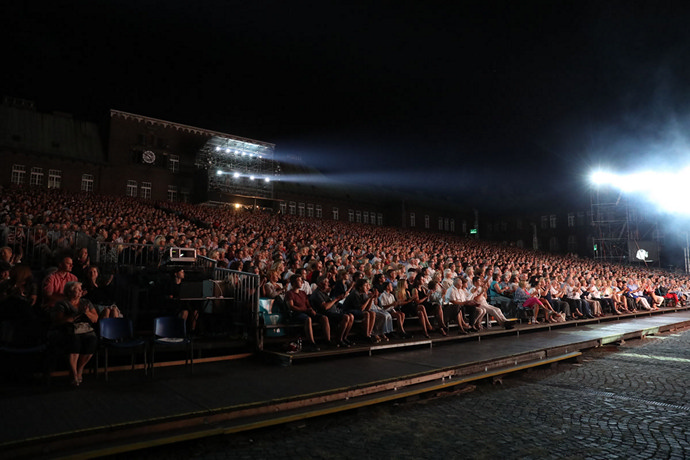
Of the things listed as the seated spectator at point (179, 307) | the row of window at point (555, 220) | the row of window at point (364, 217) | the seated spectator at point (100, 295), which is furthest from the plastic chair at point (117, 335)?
the row of window at point (555, 220)

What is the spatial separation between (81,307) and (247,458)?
3.67m

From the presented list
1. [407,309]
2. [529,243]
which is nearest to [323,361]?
[407,309]

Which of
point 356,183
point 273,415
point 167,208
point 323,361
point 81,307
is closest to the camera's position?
point 273,415

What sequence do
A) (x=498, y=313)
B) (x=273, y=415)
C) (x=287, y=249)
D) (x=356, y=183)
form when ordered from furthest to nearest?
(x=356, y=183) < (x=287, y=249) < (x=498, y=313) < (x=273, y=415)

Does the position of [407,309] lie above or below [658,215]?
below

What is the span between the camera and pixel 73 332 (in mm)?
5520

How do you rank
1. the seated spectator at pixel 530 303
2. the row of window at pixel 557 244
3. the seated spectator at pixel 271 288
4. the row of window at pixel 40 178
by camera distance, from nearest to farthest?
the seated spectator at pixel 271 288 → the seated spectator at pixel 530 303 → the row of window at pixel 40 178 → the row of window at pixel 557 244

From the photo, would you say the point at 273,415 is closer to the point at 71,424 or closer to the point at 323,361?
the point at 71,424

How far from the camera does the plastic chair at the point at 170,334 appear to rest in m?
6.24

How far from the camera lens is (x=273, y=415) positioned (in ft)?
15.6

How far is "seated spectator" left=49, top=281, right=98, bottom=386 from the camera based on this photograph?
542 cm

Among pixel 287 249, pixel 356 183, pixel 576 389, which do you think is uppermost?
pixel 356 183

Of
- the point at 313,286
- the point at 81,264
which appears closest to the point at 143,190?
the point at 81,264

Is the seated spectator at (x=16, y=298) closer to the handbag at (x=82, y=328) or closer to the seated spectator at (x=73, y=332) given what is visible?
the seated spectator at (x=73, y=332)
